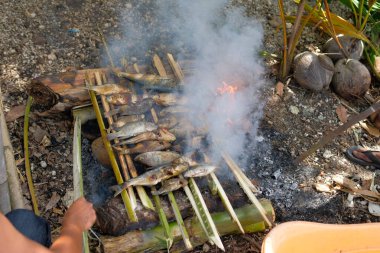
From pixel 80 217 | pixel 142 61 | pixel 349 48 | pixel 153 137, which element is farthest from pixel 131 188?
pixel 349 48

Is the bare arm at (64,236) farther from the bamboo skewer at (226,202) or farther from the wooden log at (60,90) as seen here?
the wooden log at (60,90)

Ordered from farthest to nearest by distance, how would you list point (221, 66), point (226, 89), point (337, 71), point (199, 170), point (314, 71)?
point (337, 71), point (314, 71), point (221, 66), point (226, 89), point (199, 170)

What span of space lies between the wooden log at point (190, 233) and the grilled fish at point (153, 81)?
1.43 meters

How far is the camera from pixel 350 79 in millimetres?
5254

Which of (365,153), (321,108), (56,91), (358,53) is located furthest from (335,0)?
(56,91)

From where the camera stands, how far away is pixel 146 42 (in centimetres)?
543

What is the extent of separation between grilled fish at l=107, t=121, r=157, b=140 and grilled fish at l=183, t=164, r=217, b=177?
1.90ft

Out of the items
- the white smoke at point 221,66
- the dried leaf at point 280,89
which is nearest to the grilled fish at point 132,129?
the white smoke at point 221,66

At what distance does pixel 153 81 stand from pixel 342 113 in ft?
8.04

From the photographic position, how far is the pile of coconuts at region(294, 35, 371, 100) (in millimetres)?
5152

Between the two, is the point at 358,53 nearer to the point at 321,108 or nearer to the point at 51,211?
the point at 321,108

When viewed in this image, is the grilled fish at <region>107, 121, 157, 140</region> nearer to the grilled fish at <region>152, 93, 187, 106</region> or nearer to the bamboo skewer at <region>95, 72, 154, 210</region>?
the bamboo skewer at <region>95, 72, 154, 210</region>

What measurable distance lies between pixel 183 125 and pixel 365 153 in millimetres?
2145

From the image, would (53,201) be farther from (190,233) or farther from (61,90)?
(190,233)
